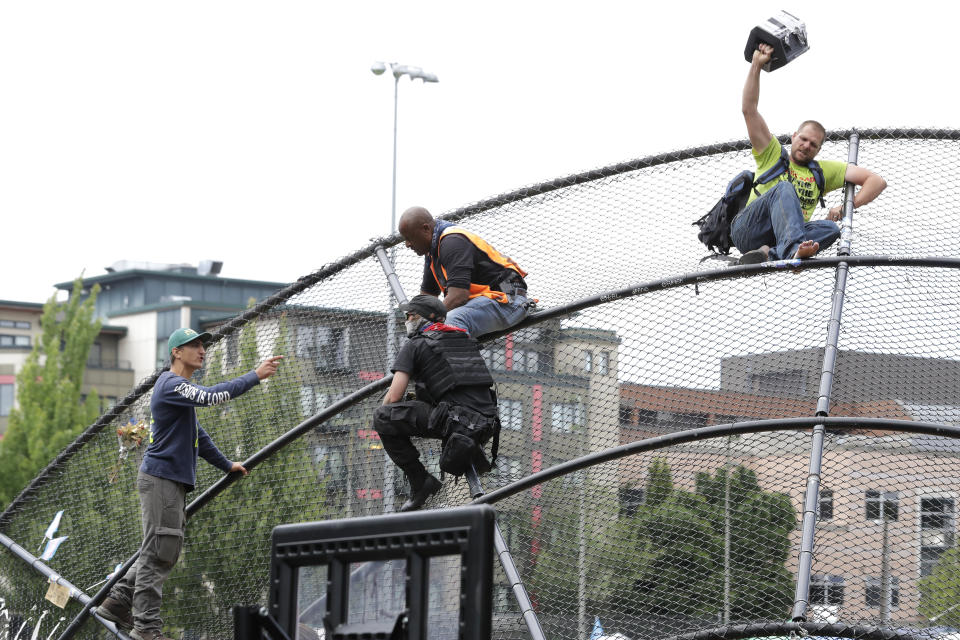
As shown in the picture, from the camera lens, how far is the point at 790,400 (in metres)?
6.00

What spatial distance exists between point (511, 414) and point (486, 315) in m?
0.78

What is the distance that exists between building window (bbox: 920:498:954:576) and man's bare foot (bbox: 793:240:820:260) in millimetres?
1447

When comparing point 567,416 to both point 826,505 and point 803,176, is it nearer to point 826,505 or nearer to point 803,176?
point 826,505

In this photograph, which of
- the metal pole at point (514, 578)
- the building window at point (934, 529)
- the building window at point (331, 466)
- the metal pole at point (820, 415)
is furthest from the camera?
the building window at point (331, 466)

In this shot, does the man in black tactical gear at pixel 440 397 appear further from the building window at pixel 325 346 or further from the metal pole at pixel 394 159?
the metal pole at pixel 394 159

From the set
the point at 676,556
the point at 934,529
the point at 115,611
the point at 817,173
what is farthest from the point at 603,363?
the point at 115,611

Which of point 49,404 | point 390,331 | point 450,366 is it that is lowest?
point 49,404

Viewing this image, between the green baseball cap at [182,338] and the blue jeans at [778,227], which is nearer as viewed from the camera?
the blue jeans at [778,227]

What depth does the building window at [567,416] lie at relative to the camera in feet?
20.8

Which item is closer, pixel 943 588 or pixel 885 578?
pixel 885 578

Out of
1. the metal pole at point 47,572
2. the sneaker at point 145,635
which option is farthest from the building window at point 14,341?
the sneaker at point 145,635

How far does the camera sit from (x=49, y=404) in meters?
27.6

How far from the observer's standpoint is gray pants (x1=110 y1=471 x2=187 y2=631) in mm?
6113

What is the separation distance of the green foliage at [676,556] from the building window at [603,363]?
0.60 metres
